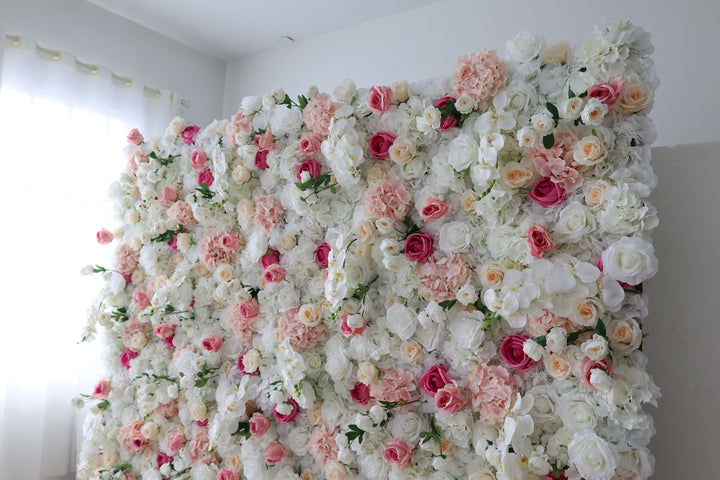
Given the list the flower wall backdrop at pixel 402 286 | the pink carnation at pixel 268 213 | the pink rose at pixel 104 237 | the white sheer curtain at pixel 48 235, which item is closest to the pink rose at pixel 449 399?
the flower wall backdrop at pixel 402 286

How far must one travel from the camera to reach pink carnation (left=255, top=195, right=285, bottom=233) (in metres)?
1.83

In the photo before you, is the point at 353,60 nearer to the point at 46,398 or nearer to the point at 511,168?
the point at 511,168

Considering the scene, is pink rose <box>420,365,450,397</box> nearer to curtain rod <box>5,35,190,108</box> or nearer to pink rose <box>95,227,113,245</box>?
pink rose <box>95,227,113,245</box>

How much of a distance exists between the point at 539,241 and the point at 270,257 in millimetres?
922

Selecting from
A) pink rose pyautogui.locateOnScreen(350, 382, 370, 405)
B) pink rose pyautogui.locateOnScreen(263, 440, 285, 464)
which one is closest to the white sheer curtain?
pink rose pyautogui.locateOnScreen(263, 440, 285, 464)

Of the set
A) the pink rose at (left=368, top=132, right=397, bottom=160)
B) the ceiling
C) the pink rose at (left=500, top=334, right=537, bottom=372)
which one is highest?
the ceiling

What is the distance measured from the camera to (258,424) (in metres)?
1.74

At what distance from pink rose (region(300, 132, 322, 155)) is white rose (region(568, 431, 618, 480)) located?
1.14m

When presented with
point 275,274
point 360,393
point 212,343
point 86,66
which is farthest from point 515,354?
point 86,66

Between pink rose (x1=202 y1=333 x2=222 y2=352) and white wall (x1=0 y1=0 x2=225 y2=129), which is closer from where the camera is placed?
pink rose (x1=202 y1=333 x2=222 y2=352)

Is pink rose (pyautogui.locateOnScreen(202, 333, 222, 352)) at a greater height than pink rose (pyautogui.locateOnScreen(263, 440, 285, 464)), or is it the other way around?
pink rose (pyautogui.locateOnScreen(202, 333, 222, 352))

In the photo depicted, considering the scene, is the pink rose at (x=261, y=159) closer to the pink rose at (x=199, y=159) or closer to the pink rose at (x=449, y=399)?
the pink rose at (x=199, y=159)

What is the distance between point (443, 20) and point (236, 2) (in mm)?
996

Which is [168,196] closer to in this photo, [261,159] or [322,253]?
[261,159]
